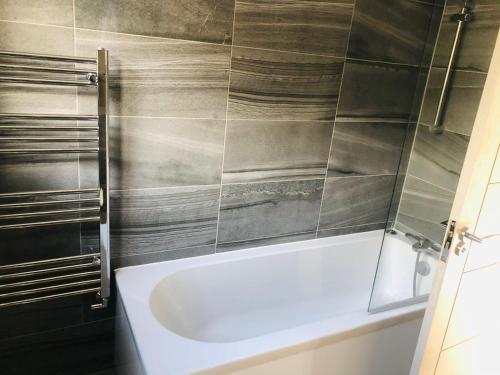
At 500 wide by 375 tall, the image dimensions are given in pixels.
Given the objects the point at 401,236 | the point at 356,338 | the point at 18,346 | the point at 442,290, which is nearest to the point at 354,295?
the point at 401,236

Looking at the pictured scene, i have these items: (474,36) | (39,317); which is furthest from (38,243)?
(474,36)

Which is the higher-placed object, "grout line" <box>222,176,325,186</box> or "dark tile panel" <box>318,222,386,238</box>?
"grout line" <box>222,176,325,186</box>

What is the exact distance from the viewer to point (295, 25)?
1.81 m

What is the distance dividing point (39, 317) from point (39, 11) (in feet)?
4.06

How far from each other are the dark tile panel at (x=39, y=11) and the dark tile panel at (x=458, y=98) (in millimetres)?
1651

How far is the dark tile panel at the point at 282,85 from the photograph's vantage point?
5.82ft

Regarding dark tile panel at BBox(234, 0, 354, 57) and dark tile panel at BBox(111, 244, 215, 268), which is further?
dark tile panel at BBox(111, 244, 215, 268)

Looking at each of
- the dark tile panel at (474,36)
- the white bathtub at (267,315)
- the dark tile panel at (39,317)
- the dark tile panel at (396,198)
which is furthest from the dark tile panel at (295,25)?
the dark tile panel at (39,317)

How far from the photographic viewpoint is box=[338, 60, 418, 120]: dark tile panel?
2.05 m

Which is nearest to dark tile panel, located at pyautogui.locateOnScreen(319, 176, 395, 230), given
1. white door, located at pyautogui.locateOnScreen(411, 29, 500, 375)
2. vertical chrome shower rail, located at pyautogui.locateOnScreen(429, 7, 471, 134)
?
vertical chrome shower rail, located at pyautogui.locateOnScreen(429, 7, 471, 134)

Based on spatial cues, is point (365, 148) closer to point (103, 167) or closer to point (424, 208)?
point (424, 208)

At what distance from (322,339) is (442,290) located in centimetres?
48

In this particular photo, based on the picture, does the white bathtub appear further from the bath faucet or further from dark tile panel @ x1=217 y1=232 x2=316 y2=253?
the bath faucet

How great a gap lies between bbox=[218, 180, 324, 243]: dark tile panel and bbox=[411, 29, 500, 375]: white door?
0.97 m
